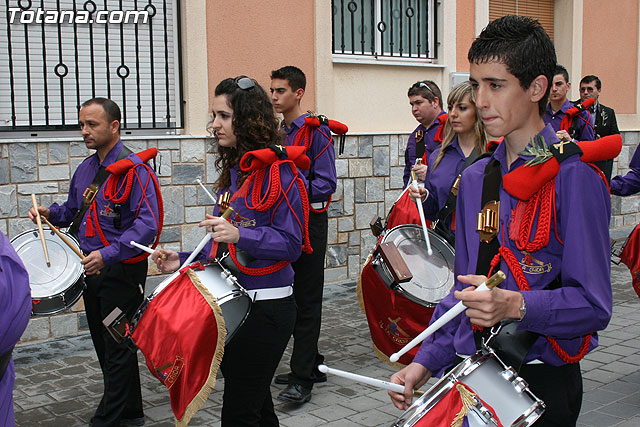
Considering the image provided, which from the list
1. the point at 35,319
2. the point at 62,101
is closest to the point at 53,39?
the point at 62,101

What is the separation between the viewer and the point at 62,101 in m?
6.93

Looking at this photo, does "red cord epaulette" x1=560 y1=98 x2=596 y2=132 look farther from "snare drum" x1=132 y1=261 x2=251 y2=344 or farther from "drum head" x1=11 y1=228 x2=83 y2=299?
"snare drum" x1=132 y1=261 x2=251 y2=344

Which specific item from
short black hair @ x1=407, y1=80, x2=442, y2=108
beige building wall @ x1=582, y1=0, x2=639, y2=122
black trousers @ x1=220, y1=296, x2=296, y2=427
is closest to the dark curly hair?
black trousers @ x1=220, y1=296, x2=296, y2=427

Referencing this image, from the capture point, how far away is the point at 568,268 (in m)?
2.01

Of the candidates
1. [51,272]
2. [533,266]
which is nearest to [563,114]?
[51,272]

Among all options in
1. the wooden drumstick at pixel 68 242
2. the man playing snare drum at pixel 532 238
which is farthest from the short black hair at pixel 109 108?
the man playing snare drum at pixel 532 238

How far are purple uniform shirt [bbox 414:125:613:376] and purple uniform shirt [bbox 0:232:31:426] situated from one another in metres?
1.34

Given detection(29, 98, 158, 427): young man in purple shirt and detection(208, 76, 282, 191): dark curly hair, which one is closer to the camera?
detection(208, 76, 282, 191): dark curly hair

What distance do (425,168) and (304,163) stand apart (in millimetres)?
1863

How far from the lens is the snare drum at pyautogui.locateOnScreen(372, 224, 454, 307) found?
413cm

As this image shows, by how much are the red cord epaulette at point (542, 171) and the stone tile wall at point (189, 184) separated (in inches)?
209

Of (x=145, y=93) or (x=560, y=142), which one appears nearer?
(x=560, y=142)

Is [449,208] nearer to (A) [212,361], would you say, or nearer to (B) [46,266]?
(A) [212,361]

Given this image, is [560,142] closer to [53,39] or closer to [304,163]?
[304,163]
